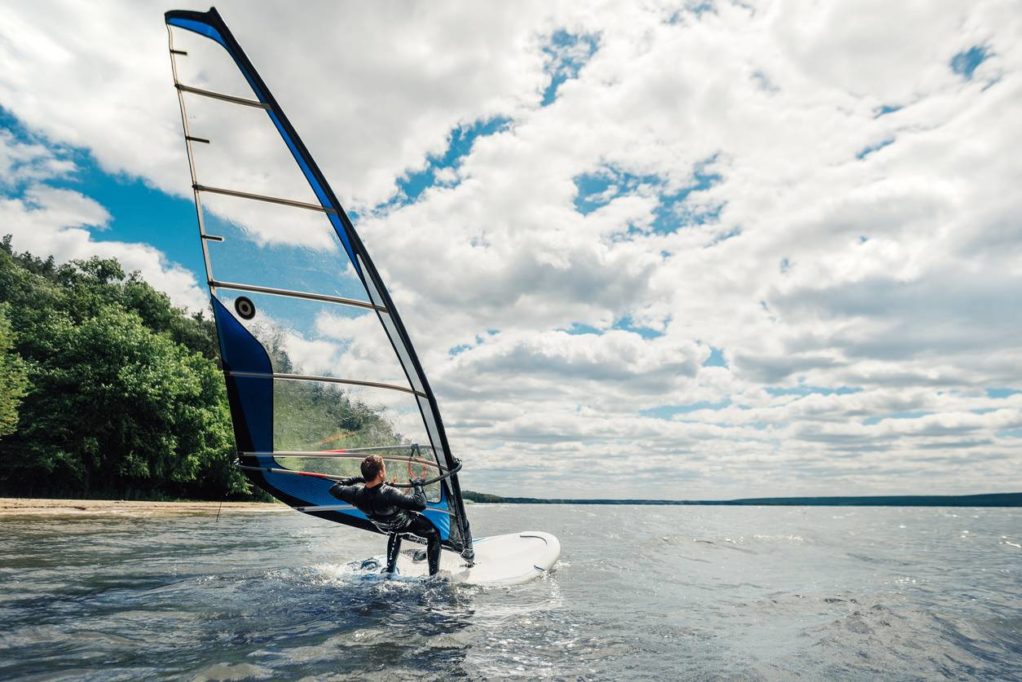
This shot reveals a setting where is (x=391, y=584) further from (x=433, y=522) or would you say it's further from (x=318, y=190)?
(x=318, y=190)

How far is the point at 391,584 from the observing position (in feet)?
23.8

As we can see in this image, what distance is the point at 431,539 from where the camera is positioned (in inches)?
296

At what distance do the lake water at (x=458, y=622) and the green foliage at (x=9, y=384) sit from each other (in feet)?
45.0

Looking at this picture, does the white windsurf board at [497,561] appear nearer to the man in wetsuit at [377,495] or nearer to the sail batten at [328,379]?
the man in wetsuit at [377,495]

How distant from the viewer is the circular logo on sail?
6102 millimetres

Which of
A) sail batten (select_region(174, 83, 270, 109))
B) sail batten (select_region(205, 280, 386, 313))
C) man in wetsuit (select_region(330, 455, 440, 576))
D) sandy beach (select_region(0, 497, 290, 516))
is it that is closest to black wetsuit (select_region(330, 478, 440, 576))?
man in wetsuit (select_region(330, 455, 440, 576))

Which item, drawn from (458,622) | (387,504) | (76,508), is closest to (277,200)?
(387,504)

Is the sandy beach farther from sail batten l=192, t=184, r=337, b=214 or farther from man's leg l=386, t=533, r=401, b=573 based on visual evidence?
sail batten l=192, t=184, r=337, b=214

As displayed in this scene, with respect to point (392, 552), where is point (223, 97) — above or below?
above

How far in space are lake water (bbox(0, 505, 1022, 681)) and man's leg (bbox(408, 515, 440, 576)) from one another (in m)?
0.25

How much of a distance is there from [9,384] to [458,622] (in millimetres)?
24711

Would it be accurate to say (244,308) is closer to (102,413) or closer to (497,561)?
(497,561)

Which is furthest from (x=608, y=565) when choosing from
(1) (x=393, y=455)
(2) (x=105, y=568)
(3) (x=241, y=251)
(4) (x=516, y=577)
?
(3) (x=241, y=251)

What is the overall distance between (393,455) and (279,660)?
307cm
